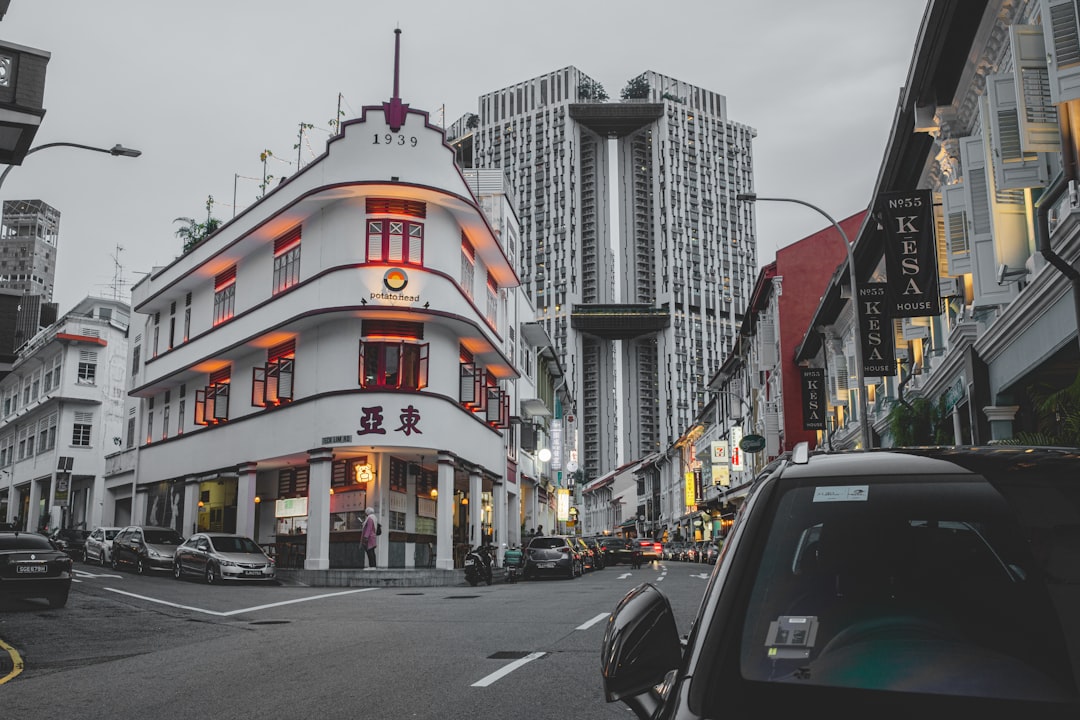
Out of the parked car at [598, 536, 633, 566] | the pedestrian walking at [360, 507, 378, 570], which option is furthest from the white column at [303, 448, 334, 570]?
the parked car at [598, 536, 633, 566]

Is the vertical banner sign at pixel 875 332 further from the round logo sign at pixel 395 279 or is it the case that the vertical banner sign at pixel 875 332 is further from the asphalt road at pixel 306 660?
the round logo sign at pixel 395 279

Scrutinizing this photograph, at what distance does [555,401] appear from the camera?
78500 mm

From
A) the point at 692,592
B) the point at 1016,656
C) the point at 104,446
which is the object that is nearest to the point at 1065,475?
the point at 1016,656

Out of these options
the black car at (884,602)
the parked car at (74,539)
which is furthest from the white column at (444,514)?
the black car at (884,602)

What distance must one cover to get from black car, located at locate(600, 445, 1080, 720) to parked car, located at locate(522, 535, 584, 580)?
104 ft

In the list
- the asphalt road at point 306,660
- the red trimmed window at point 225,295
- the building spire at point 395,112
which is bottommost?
the asphalt road at point 306,660

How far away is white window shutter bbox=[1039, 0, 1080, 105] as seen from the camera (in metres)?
12.1

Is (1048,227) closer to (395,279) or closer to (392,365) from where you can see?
(395,279)

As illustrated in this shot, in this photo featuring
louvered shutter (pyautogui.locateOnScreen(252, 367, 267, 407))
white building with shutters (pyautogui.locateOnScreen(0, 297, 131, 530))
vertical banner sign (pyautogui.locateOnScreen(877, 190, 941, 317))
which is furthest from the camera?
white building with shutters (pyautogui.locateOnScreen(0, 297, 131, 530))

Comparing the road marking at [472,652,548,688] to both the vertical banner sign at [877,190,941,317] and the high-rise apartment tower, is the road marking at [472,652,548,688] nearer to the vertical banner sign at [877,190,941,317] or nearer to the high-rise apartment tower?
the vertical banner sign at [877,190,941,317]

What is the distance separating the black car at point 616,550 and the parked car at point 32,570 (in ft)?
123

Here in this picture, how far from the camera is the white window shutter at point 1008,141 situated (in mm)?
14914

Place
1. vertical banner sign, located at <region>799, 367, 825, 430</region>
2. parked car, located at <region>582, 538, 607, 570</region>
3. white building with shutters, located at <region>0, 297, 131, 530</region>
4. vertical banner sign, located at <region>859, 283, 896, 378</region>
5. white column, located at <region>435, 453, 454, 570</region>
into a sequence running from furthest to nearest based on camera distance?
white building with shutters, located at <region>0, 297, 131, 530</region>, parked car, located at <region>582, 538, 607, 570</region>, vertical banner sign, located at <region>799, 367, 825, 430</region>, white column, located at <region>435, 453, 454, 570</region>, vertical banner sign, located at <region>859, 283, 896, 378</region>

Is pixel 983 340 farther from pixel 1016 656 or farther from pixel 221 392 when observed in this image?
pixel 221 392
